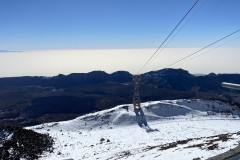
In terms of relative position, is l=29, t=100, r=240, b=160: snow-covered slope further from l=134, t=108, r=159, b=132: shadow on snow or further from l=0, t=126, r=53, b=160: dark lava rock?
l=0, t=126, r=53, b=160: dark lava rock

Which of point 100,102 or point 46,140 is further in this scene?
point 100,102

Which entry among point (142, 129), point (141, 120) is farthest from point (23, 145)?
point (141, 120)

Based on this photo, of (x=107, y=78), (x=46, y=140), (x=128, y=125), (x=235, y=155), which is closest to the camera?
(x=235, y=155)

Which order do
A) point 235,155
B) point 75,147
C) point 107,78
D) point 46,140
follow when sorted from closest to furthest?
1. point 235,155
2. point 75,147
3. point 46,140
4. point 107,78

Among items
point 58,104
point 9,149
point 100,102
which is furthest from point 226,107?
point 58,104

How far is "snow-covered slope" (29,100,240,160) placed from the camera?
2462cm

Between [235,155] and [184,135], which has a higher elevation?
[235,155]

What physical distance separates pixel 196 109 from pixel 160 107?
7.89m

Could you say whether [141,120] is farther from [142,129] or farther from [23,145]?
[23,145]

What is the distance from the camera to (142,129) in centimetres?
3516

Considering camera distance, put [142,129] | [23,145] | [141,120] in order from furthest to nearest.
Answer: [141,120], [142,129], [23,145]

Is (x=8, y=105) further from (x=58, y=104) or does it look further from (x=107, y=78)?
(x=107, y=78)

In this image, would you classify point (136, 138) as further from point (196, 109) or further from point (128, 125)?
point (196, 109)

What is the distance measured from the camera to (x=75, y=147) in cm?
2814
